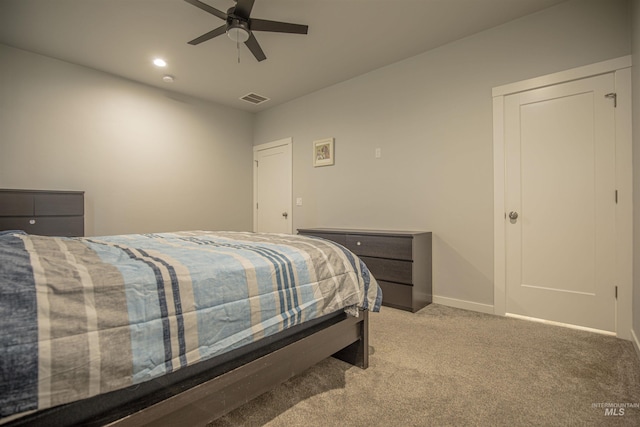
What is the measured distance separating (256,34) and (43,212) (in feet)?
8.92

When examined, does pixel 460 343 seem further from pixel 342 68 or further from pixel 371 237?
pixel 342 68

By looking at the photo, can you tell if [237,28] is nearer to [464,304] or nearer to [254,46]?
[254,46]

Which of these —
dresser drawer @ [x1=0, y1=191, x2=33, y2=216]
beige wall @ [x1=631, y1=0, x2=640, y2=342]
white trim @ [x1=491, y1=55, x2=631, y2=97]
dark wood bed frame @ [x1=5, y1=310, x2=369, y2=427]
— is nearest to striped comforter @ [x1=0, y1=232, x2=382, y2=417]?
dark wood bed frame @ [x1=5, y1=310, x2=369, y2=427]

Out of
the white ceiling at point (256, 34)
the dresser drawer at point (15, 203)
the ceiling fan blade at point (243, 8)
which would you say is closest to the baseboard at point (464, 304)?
the white ceiling at point (256, 34)

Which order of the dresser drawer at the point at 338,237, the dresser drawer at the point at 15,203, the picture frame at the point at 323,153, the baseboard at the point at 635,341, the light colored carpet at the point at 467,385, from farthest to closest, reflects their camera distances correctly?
the picture frame at the point at 323,153 < the dresser drawer at the point at 338,237 < the dresser drawer at the point at 15,203 < the baseboard at the point at 635,341 < the light colored carpet at the point at 467,385

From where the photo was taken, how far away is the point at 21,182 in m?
3.08

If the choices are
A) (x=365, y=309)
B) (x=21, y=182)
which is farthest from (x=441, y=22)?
(x=21, y=182)

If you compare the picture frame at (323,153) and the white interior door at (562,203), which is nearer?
the white interior door at (562,203)

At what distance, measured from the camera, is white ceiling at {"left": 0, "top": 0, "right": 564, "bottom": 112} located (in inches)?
97.1

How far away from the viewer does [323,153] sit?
4.14 m

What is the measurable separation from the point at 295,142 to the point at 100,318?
157 inches

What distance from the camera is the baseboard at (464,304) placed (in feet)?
9.12

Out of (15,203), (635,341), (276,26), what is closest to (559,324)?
(635,341)

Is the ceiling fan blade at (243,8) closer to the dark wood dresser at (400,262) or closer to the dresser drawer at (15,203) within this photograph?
the dark wood dresser at (400,262)
